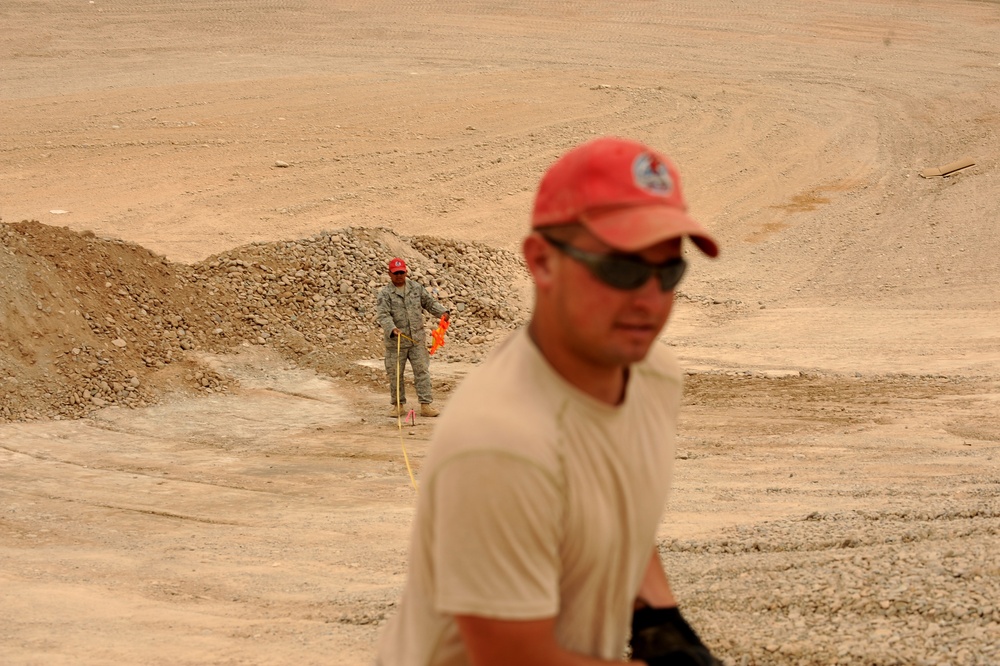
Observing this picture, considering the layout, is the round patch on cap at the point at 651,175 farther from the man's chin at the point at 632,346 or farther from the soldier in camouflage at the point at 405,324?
the soldier in camouflage at the point at 405,324

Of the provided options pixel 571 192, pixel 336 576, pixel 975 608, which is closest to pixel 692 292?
pixel 336 576

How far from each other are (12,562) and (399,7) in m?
30.5

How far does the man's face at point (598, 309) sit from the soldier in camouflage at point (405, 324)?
10.9 m

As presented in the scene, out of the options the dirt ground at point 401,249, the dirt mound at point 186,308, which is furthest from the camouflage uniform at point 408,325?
the dirt mound at point 186,308

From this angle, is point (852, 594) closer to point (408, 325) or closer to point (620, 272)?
point (620, 272)

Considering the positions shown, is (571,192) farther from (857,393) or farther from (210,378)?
(210,378)

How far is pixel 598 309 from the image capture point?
2.25 meters

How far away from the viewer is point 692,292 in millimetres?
18969

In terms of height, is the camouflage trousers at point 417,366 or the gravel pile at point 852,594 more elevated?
the gravel pile at point 852,594

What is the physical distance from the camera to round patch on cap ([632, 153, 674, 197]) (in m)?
2.23

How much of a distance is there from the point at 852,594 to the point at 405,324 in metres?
8.38

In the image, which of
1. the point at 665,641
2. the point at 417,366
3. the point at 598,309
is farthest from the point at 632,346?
the point at 417,366

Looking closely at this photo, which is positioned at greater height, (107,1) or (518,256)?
(107,1)

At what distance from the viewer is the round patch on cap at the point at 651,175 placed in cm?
223
